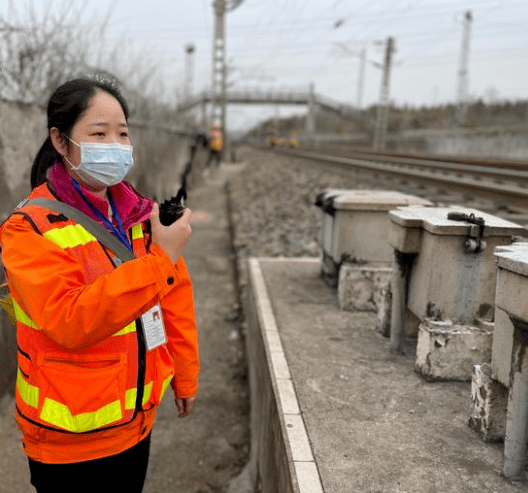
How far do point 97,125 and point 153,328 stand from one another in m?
0.77

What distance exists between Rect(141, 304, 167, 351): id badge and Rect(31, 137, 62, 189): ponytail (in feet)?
2.16

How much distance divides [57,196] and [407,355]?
264 centimetres

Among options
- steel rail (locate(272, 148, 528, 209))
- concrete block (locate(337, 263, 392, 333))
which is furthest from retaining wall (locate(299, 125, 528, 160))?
concrete block (locate(337, 263, 392, 333))

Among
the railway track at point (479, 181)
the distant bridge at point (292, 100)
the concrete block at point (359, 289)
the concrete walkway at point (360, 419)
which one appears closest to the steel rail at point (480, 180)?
the railway track at point (479, 181)

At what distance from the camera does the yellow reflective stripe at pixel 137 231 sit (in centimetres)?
212

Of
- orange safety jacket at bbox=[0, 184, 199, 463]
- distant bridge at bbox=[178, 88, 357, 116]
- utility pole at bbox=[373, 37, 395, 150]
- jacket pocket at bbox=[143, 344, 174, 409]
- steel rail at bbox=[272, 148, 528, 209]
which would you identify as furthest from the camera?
distant bridge at bbox=[178, 88, 357, 116]

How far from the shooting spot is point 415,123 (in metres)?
57.2

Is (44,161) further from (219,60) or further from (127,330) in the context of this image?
(219,60)

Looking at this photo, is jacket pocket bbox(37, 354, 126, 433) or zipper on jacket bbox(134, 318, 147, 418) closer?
jacket pocket bbox(37, 354, 126, 433)

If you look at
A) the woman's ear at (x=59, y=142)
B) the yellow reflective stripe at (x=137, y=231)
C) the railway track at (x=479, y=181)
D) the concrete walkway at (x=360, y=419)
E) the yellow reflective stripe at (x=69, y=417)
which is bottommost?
the concrete walkway at (x=360, y=419)

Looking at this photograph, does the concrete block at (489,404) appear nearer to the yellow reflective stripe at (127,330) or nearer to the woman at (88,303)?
the woman at (88,303)

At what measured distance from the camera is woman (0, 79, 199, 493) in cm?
175

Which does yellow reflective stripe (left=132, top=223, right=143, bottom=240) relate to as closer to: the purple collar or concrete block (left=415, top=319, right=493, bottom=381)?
the purple collar

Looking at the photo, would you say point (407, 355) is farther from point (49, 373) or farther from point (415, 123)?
point (415, 123)
